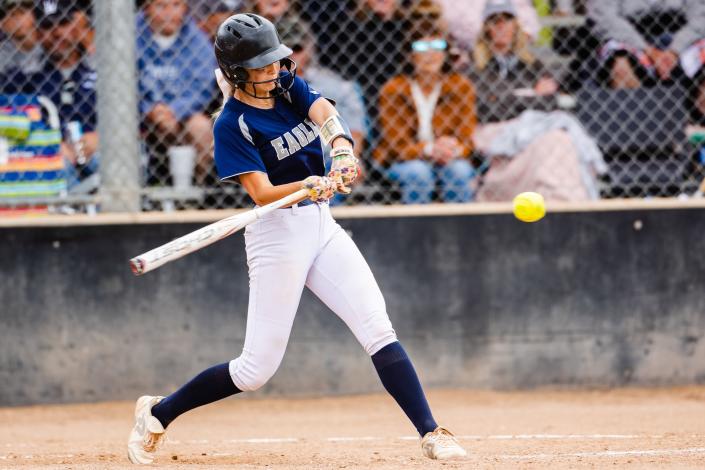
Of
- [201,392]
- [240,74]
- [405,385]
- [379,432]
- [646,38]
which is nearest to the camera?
[240,74]

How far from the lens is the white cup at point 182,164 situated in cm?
654

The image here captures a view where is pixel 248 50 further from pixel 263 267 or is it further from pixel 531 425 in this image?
pixel 531 425

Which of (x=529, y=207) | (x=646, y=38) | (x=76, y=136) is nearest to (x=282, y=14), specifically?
(x=76, y=136)

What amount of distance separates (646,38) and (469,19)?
119 cm

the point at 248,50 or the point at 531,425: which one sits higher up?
the point at 248,50

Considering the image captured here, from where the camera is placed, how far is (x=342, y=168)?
4207 mm

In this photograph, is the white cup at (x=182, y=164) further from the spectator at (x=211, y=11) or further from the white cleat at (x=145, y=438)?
the white cleat at (x=145, y=438)

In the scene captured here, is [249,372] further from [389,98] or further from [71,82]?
[71,82]

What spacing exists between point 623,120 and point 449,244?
4.68 ft

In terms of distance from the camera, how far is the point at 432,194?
6863mm

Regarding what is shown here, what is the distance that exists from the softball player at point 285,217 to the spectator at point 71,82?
2360 millimetres

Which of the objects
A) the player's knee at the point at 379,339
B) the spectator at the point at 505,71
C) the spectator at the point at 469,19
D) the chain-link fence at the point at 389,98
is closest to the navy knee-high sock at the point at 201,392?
the player's knee at the point at 379,339

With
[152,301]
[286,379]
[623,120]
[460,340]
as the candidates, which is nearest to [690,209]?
[623,120]

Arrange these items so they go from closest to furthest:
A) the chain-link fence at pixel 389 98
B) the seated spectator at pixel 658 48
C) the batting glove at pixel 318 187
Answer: the batting glove at pixel 318 187 < the chain-link fence at pixel 389 98 < the seated spectator at pixel 658 48
